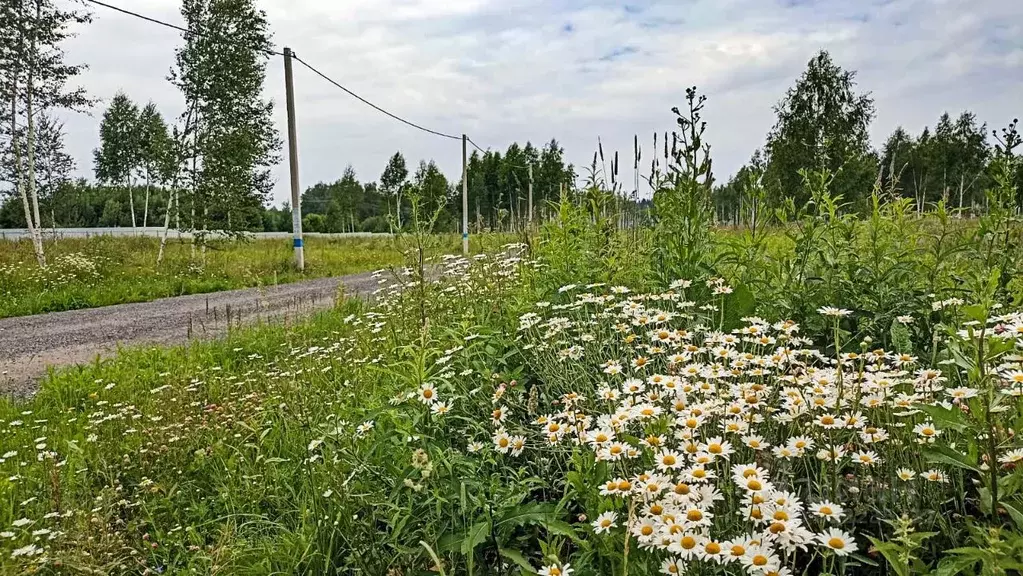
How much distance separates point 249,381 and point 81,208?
197ft

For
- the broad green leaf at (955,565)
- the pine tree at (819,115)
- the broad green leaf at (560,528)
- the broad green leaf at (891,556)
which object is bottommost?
the broad green leaf at (560,528)

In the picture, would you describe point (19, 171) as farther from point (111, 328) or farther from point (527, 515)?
point (527, 515)

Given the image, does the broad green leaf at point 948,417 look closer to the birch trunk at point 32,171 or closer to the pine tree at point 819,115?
the birch trunk at point 32,171

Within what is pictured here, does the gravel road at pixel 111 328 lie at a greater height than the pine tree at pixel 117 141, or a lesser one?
lesser

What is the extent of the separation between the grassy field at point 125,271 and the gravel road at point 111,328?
2.03 feet

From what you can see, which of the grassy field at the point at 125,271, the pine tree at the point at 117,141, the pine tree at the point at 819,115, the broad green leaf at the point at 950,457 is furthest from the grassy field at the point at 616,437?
the pine tree at the point at 117,141

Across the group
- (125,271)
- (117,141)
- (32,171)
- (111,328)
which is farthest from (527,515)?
(117,141)

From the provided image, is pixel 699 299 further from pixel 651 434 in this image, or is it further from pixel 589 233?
pixel 651 434

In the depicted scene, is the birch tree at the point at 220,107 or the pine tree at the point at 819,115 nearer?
the birch tree at the point at 220,107

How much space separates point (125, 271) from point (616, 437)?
13.4 metres

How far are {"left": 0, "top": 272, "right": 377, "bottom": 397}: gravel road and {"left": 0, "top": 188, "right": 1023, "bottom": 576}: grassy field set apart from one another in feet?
4.93

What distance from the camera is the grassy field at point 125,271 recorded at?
927cm

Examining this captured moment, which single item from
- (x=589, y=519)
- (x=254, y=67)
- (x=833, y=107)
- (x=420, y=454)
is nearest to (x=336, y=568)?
(x=420, y=454)

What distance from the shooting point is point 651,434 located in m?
1.36
